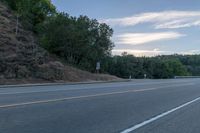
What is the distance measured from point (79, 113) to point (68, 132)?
407 centimetres

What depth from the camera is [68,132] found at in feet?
35.5

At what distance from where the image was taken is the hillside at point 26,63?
150ft

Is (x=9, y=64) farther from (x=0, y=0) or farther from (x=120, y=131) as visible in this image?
(x=120, y=131)

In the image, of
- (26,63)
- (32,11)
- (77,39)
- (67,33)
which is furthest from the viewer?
(32,11)

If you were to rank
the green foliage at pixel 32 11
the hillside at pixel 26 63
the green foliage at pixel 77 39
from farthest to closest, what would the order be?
1. the green foliage at pixel 32 11
2. the green foliage at pixel 77 39
3. the hillside at pixel 26 63

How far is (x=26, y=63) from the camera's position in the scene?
161ft

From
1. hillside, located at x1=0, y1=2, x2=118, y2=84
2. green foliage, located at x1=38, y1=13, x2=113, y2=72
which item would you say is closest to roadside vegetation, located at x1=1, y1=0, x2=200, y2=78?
green foliage, located at x1=38, y1=13, x2=113, y2=72

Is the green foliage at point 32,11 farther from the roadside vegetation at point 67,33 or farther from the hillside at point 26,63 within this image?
the hillside at point 26,63

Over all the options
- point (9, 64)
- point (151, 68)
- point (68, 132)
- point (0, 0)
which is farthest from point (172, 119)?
point (151, 68)

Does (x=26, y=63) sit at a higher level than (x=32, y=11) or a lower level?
lower

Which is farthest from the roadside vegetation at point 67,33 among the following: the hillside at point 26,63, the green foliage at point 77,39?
the hillside at point 26,63

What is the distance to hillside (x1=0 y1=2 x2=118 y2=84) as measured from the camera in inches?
1802

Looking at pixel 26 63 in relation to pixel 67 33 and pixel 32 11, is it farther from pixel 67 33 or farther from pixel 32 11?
pixel 32 11

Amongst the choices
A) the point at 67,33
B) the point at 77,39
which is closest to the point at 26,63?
the point at 67,33
